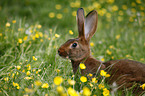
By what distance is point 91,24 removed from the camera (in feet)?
12.3

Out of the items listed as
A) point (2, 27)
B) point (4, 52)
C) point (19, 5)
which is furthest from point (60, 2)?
point (4, 52)

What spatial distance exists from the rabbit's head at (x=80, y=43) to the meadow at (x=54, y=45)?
330mm

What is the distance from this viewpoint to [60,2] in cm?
837

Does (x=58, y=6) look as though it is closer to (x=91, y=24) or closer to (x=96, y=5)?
(x=96, y=5)

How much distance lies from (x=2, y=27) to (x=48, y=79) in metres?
2.48

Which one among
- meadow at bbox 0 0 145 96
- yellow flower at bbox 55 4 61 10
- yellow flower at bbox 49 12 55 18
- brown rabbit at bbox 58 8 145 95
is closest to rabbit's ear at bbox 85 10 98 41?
brown rabbit at bbox 58 8 145 95

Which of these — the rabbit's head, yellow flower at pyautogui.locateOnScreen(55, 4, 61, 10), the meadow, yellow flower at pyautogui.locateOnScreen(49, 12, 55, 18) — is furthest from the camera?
yellow flower at pyautogui.locateOnScreen(55, 4, 61, 10)

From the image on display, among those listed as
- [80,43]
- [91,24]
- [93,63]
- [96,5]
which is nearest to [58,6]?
[96,5]

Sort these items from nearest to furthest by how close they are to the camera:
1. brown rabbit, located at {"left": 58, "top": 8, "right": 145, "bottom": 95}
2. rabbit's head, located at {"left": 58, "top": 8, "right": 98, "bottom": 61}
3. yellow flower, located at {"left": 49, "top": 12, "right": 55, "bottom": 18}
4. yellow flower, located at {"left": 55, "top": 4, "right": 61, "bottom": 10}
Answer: brown rabbit, located at {"left": 58, "top": 8, "right": 145, "bottom": 95}, rabbit's head, located at {"left": 58, "top": 8, "right": 98, "bottom": 61}, yellow flower, located at {"left": 49, "top": 12, "right": 55, "bottom": 18}, yellow flower, located at {"left": 55, "top": 4, "right": 61, "bottom": 10}

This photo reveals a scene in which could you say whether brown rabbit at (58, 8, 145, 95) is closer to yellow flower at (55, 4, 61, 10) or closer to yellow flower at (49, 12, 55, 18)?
yellow flower at (49, 12, 55, 18)

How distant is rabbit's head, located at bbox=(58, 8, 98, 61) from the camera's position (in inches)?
134

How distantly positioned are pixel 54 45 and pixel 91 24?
109 centimetres

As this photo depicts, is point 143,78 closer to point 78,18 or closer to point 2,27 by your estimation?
point 78,18

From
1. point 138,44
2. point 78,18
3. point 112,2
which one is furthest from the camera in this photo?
point 112,2
